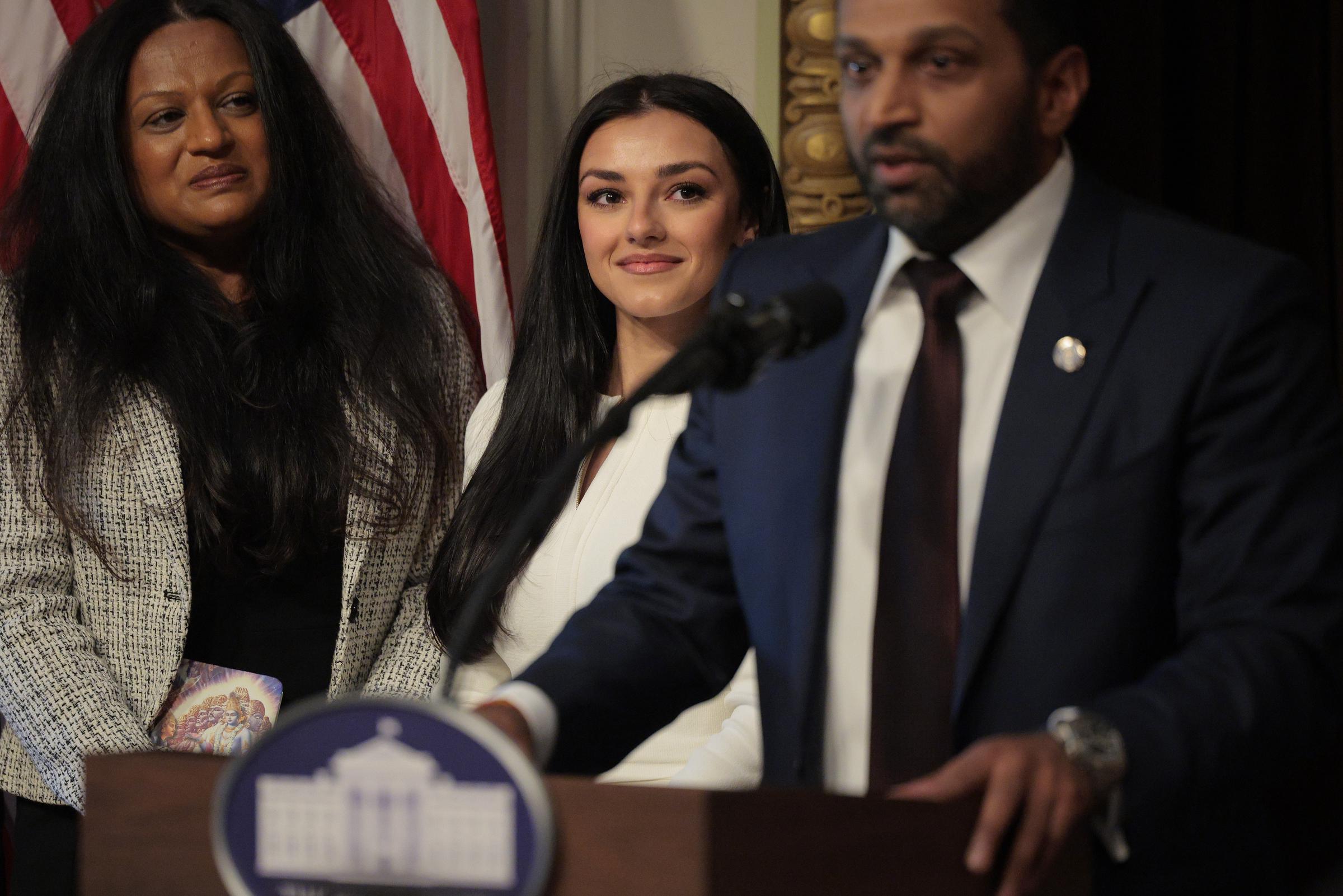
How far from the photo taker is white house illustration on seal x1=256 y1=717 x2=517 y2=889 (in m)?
0.91

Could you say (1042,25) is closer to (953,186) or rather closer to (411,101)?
(953,186)

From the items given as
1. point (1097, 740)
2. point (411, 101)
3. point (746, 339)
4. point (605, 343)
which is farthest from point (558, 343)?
point (1097, 740)

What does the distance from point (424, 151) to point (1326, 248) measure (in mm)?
1658

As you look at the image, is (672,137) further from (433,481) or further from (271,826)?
(271,826)

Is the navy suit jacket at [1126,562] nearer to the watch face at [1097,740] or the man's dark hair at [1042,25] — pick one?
the watch face at [1097,740]

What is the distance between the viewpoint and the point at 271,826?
944 mm

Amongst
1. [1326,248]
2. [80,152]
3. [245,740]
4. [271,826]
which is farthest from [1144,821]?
[80,152]

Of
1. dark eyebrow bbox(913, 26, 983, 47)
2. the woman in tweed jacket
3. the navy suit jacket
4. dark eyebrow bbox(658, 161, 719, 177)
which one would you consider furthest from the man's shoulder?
the woman in tweed jacket

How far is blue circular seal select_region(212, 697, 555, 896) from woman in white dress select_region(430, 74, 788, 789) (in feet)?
4.03

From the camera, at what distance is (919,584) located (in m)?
1.34

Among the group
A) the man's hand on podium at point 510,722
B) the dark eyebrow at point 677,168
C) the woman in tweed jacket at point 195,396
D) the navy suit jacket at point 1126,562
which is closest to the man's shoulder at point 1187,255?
the navy suit jacket at point 1126,562

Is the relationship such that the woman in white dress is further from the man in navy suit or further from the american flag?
the man in navy suit

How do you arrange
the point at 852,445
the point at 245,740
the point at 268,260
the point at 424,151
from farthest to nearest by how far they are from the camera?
the point at 424,151, the point at 268,260, the point at 245,740, the point at 852,445

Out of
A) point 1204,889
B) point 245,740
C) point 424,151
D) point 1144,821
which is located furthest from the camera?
point 424,151
